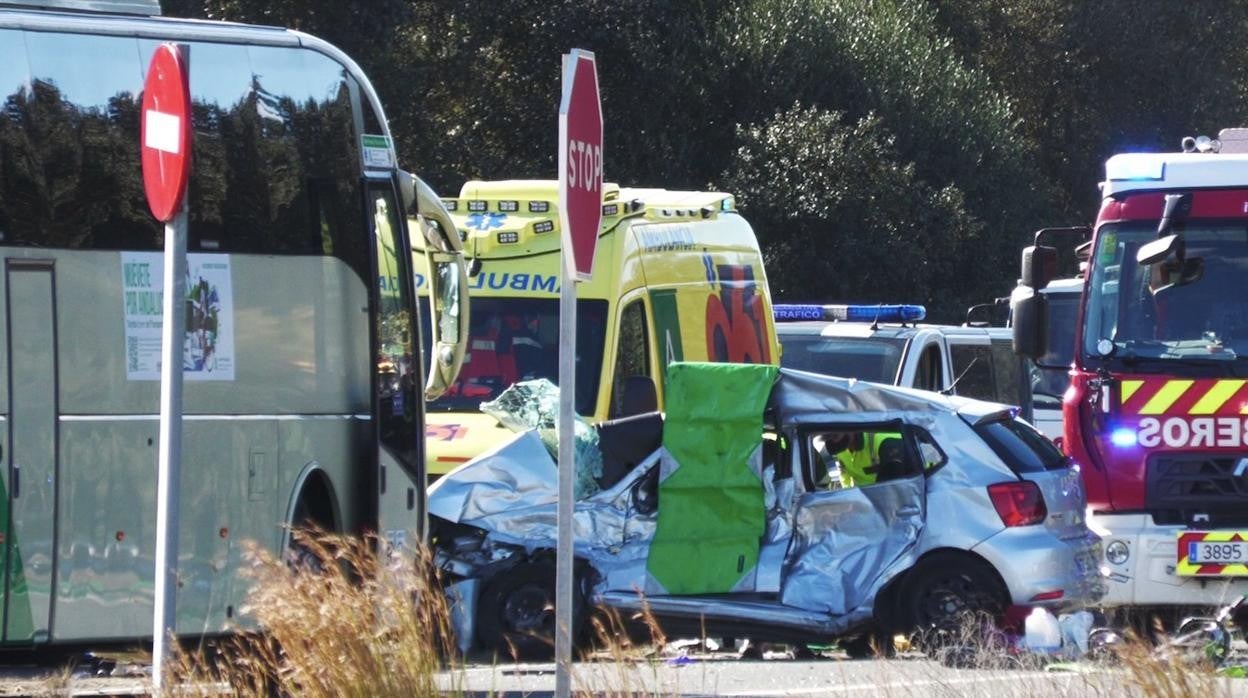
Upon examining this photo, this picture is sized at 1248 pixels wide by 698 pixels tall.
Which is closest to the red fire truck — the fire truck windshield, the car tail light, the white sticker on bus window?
the fire truck windshield

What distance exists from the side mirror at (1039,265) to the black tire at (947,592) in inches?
76.0

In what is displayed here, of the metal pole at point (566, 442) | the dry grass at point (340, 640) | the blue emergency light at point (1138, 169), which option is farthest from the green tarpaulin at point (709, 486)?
the metal pole at point (566, 442)

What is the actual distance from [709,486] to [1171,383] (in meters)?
2.90

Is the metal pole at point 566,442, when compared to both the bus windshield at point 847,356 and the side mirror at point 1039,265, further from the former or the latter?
the bus windshield at point 847,356

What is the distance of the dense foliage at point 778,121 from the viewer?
2659cm

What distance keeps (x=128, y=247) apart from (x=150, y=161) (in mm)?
2148

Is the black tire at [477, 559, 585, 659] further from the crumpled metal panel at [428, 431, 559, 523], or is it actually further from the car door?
the car door

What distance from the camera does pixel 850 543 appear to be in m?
10.4

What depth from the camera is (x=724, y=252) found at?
45.9 feet

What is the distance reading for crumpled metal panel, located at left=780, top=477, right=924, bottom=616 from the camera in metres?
10.3

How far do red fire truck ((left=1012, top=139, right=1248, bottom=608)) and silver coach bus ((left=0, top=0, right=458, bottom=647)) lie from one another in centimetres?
440

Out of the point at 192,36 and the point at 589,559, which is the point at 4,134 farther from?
the point at 589,559

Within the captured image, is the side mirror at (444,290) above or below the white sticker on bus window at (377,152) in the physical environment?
below

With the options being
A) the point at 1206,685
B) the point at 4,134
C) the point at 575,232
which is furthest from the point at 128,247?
the point at 1206,685
